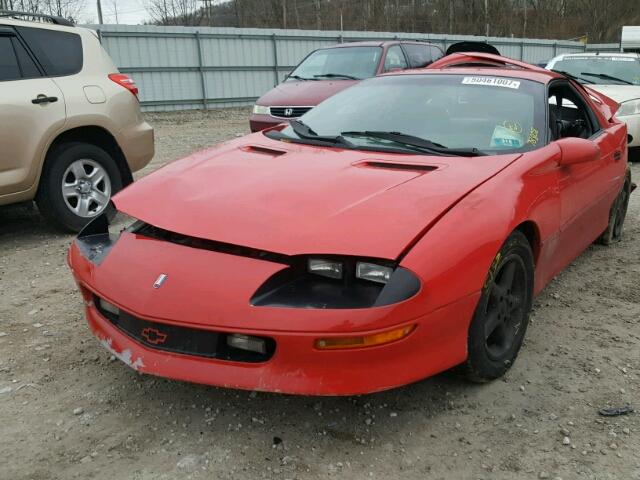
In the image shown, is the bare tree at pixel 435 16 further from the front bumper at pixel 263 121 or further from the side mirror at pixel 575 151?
the side mirror at pixel 575 151

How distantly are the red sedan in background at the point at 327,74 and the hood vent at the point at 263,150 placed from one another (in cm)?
516

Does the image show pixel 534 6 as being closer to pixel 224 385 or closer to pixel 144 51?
pixel 144 51

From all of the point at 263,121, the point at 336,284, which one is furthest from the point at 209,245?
the point at 263,121

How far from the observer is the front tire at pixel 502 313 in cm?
243

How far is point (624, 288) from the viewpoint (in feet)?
12.7

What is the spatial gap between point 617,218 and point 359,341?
11.5ft

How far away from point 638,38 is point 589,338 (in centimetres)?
1749

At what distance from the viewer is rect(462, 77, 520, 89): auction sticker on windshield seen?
351 cm

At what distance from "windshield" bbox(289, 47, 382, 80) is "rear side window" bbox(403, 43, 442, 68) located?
74cm

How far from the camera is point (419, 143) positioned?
3066 millimetres

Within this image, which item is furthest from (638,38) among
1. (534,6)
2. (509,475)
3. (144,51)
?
(534,6)

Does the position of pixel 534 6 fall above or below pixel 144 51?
above

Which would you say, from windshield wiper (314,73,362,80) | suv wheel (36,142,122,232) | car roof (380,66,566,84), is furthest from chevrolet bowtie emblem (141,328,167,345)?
windshield wiper (314,73,362,80)

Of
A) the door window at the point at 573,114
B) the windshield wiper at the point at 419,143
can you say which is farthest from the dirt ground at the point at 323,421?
the door window at the point at 573,114
